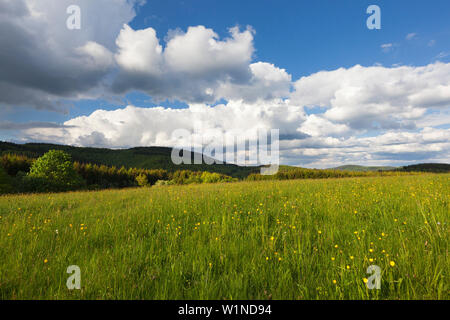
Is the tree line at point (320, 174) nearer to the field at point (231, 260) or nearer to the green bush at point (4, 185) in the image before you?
the field at point (231, 260)

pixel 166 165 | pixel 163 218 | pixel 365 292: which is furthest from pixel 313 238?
pixel 166 165

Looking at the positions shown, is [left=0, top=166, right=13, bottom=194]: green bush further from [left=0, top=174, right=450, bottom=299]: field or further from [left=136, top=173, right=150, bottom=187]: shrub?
[left=136, top=173, right=150, bottom=187]: shrub

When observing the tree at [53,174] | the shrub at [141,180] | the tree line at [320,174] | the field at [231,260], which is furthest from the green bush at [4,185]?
the shrub at [141,180]

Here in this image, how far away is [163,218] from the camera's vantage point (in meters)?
5.48

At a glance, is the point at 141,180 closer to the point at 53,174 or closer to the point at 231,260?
the point at 53,174

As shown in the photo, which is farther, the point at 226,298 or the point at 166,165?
the point at 166,165

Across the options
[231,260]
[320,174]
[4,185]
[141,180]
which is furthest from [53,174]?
[320,174]

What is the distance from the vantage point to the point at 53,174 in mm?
35250

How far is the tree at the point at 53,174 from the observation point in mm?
33500

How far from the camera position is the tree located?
110ft
